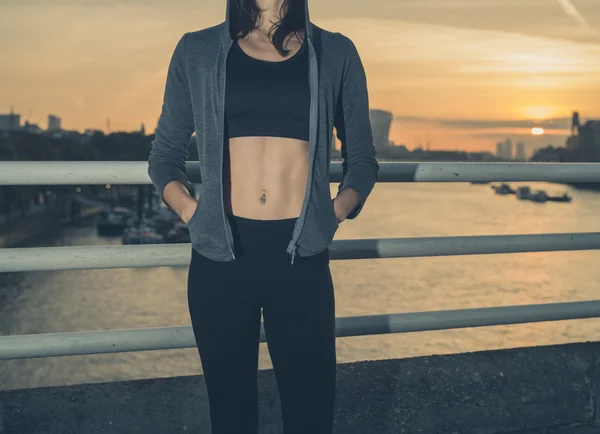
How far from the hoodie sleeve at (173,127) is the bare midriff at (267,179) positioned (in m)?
0.21

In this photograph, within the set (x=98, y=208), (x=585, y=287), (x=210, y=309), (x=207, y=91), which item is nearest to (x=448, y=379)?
(x=210, y=309)

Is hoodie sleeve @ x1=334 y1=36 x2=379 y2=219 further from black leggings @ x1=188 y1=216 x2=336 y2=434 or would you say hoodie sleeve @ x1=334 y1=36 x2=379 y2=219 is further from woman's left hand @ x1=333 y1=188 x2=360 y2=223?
black leggings @ x1=188 y1=216 x2=336 y2=434

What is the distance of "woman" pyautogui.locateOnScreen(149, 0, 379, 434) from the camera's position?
7.45 ft

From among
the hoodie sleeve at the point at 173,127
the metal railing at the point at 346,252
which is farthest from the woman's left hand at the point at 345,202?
the metal railing at the point at 346,252

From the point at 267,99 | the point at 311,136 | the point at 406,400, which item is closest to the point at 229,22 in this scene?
the point at 267,99

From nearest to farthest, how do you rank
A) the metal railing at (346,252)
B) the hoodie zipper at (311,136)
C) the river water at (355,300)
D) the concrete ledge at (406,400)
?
the hoodie zipper at (311,136) → the metal railing at (346,252) → the concrete ledge at (406,400) → the river water at (355,300)

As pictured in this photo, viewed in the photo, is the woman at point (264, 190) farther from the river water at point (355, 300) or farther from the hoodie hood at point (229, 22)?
the river water at point (355, 300)

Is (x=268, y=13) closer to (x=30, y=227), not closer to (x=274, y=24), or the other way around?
(x=274, y=24)

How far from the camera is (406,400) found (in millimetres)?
3352

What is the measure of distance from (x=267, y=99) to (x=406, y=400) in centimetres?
157

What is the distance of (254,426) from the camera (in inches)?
98.3

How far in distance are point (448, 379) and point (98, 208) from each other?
15207cm

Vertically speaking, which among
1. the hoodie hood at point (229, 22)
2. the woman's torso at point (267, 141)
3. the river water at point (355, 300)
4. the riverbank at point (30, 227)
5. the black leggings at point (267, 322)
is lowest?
the river water at point (355, 300)

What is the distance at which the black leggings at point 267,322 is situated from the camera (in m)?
2.26
